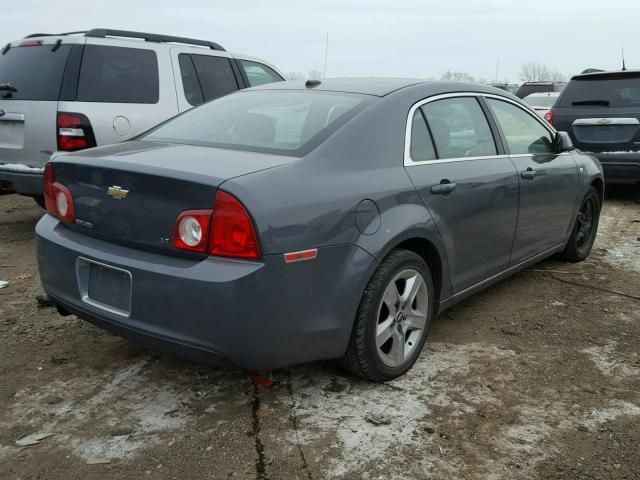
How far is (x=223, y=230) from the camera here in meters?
2.49

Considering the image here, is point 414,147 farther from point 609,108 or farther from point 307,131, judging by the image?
point 609,108

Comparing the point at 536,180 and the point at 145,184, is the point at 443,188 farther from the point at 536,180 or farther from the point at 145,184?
the point at 145,184

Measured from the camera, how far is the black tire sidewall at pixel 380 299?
293cm

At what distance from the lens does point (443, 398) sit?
10.0 ft

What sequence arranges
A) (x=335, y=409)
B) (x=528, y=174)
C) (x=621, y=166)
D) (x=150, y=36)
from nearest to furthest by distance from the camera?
(x=335, y=409)
(x=528, y=174)
(x=150, y=36)
(x=621, y=166)

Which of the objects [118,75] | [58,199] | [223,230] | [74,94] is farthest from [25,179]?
[223,230]

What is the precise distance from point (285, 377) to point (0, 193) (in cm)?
382

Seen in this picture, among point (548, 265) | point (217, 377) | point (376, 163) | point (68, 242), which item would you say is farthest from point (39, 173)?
point (548, 265)

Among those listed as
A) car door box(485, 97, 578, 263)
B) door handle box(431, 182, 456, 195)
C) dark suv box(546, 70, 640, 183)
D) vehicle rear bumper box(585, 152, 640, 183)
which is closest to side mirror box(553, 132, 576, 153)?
car door box(485, 97, 578, 263)

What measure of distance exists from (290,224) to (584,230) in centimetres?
379

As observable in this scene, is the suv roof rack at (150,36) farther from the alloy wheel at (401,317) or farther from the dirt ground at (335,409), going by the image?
the alloy wheel at (401,317)

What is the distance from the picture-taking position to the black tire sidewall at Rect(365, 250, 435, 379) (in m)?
2.93

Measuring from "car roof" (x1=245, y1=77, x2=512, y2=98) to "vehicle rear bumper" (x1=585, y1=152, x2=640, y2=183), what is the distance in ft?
14.8

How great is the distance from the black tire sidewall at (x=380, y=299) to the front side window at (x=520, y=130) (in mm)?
1387
